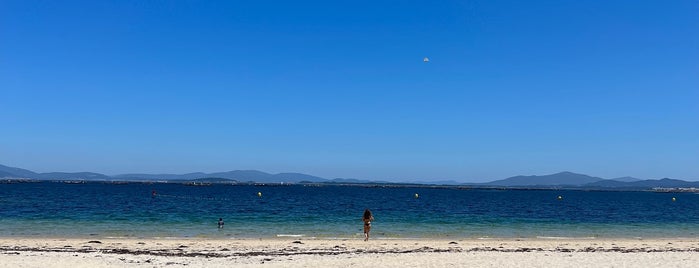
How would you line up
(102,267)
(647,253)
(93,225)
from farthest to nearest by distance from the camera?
(93,225) < (647,253) < (102,267)

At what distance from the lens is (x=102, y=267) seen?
63.1 feet

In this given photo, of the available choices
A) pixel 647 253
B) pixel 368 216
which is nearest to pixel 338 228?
pixel 368 216

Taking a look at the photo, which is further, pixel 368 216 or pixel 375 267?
pixel 368 216

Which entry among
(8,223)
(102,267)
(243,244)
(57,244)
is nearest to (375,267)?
(102,267)

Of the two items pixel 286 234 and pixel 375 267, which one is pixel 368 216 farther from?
pixel 375 267

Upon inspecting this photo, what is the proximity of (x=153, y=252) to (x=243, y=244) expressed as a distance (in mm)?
6058

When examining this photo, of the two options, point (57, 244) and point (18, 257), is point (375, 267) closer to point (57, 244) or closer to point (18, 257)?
point (18, 257)

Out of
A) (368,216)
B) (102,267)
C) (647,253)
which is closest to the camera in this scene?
(102,267)

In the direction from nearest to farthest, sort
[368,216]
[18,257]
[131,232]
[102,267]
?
1. [102,267]
2. [18,257]
3. [368,216]
4. [131,232]

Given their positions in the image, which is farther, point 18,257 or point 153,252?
point 153,252

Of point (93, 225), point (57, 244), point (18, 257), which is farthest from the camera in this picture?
point (93, 225)

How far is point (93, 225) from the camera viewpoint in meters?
A: 40.0

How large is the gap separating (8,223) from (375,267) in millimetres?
32473

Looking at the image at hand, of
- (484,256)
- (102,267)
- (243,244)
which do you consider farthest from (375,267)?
(243,244)
